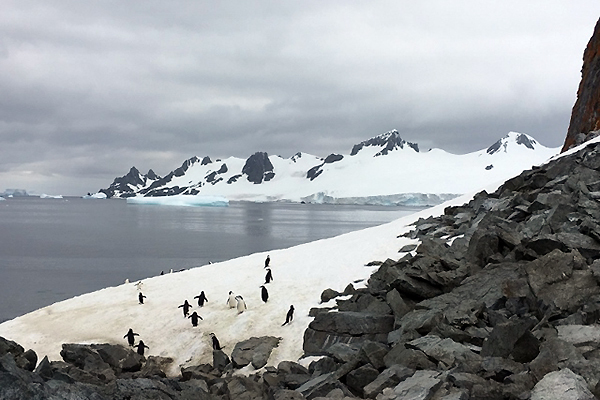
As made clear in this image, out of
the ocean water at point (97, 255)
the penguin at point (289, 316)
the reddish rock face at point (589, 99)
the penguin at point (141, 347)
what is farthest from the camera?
the ocean water at point (97, 255)

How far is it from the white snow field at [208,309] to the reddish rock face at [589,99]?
50.1ft

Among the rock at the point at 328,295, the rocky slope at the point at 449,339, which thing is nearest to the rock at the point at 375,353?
the rocky slope at the point at 449,339

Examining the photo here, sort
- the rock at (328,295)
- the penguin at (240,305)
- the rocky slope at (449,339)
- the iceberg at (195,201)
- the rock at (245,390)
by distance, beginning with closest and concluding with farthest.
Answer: the rocky slope at (449,339) → the rock at (245,390) → the rock at (328,295) → the penguin at (240,305) → the iceberg at (195,201)

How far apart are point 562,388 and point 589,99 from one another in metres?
29.8

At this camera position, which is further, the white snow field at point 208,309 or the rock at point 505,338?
the white snow field at point 208,309

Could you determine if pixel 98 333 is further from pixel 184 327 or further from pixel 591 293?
pixel 591 293

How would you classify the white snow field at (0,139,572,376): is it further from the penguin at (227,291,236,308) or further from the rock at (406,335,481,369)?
the rock at (406,335,481,369)

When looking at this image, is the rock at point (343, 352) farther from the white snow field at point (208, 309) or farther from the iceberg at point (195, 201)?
the iceberg at point (195, 201)

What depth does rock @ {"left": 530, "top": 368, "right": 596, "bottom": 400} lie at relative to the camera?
17.5 ft

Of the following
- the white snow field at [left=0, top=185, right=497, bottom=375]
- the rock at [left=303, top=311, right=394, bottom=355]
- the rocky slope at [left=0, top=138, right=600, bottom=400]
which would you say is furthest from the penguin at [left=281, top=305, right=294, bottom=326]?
the rock at [left=303, top=311, right=394, bottom=355]

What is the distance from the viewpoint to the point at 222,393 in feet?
28.1

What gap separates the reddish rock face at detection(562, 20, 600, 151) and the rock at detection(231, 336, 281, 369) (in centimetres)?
2423

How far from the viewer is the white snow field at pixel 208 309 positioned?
14398mm

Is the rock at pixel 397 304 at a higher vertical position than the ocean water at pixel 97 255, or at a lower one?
higher
